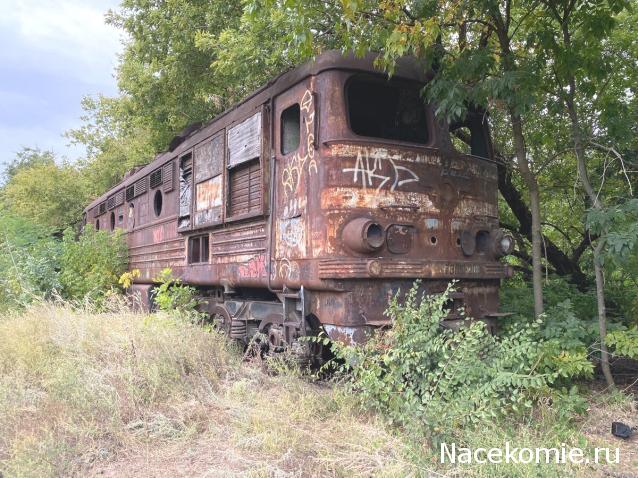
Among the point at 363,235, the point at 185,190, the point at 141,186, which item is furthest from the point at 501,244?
the point at 141,186

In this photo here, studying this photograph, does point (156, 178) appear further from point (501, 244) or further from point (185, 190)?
point (501, 244)

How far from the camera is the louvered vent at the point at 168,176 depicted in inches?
336

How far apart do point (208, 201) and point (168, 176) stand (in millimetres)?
2071

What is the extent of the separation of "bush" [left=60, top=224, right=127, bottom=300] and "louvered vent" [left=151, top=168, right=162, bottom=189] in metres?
2.23

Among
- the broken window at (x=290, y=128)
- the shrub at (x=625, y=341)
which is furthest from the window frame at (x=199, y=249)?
the shrub at (x=625, y=341)

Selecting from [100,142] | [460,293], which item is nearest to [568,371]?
[460,293]

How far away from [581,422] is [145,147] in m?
16.1

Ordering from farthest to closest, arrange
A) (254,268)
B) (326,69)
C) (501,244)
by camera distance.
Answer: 1. (254,268)
2. (501,244)
3. (326,69)

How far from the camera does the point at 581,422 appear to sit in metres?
4.23

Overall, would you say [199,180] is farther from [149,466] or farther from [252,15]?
[149,466]

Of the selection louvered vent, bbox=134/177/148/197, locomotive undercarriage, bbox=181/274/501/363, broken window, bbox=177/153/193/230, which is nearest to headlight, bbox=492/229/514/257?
locomotive undercarriage, bbox=181/274/501/363

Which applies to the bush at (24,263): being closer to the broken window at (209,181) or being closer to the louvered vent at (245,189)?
the broken window at (209,181)

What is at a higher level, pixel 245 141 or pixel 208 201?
pixel 245 141

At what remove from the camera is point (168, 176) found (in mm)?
8672
